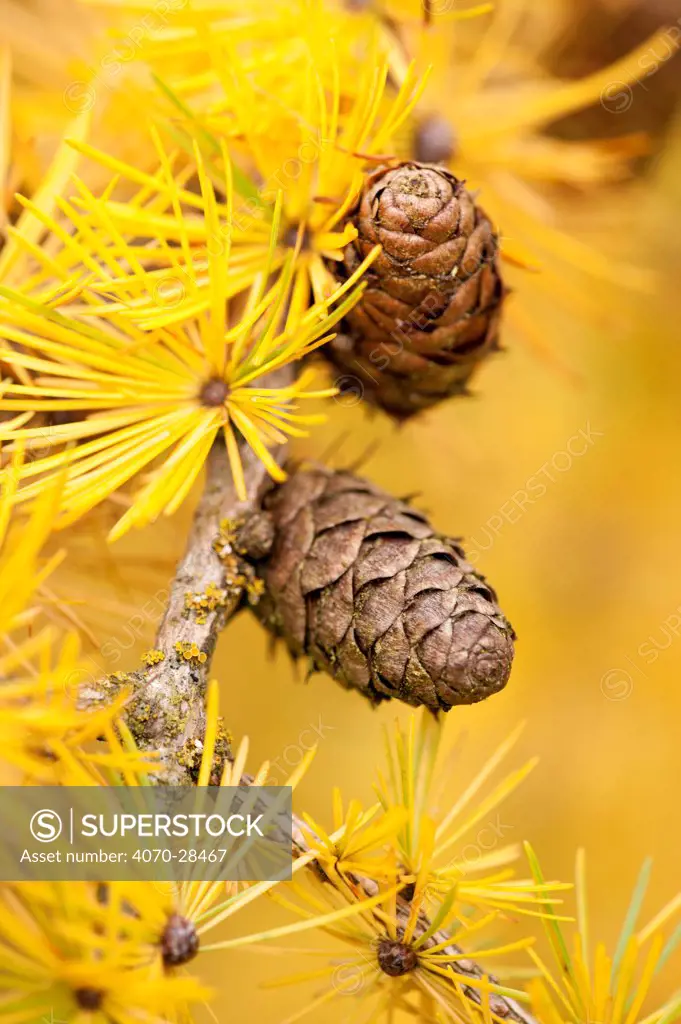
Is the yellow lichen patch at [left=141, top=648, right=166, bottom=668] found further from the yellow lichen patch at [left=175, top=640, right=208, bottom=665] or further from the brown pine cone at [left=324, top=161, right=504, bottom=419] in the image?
the brown pine cone at [left=324, top=161, right=504, bottom=419]

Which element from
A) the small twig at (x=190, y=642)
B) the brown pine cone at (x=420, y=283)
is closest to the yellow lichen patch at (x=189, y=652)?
the small twig at (x=190, y=642)

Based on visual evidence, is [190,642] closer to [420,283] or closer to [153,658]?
[153,658]

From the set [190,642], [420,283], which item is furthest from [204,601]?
[420,283]

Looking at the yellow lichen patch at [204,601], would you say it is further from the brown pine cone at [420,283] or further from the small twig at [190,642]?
the brown pine cone at [420,283]

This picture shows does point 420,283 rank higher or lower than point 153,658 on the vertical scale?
higher

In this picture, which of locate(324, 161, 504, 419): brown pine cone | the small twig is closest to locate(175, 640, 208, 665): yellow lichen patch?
the small twig

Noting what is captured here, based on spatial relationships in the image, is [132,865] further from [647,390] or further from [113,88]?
[647,390]
